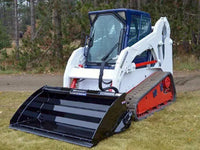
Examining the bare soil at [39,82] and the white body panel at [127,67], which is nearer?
the white body panel at [127,67]

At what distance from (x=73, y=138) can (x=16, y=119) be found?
1478 millimetres

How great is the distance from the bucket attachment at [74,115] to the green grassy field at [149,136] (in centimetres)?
16

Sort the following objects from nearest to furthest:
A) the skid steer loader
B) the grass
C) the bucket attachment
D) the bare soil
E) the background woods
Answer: the bucket attachment < the skid steer loader < the bare soil < the background woods < the grass

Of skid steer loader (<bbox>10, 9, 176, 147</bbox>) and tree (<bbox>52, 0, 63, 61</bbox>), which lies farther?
tree (<bbox>52, 0, 63, 61</bbox>)

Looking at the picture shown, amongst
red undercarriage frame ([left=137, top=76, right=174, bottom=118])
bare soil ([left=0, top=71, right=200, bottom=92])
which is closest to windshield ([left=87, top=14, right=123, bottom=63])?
red undercarriage frame ([left=137, top=76, right=174, bottom=118])

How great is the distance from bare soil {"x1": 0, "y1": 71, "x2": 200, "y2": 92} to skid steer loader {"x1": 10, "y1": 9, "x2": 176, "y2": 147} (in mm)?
2294

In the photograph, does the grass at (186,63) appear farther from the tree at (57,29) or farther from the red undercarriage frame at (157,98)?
the red undercarriage frame at (157,98)

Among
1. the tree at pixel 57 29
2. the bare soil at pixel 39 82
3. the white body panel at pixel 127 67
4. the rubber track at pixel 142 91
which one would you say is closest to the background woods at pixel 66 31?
the tree at pixel 57 29

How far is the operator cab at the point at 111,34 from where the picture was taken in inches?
249

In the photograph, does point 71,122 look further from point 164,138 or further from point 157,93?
point 157,93

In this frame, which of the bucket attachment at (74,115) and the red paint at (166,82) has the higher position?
the red paint at (166,82)

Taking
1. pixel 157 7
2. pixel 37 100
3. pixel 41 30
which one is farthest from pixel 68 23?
pixel 37 100

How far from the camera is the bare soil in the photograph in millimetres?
9619

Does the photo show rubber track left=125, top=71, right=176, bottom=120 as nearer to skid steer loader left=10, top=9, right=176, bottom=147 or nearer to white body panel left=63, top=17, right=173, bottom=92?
skid steer loader left=10, top=9, right=176, bottom=147
